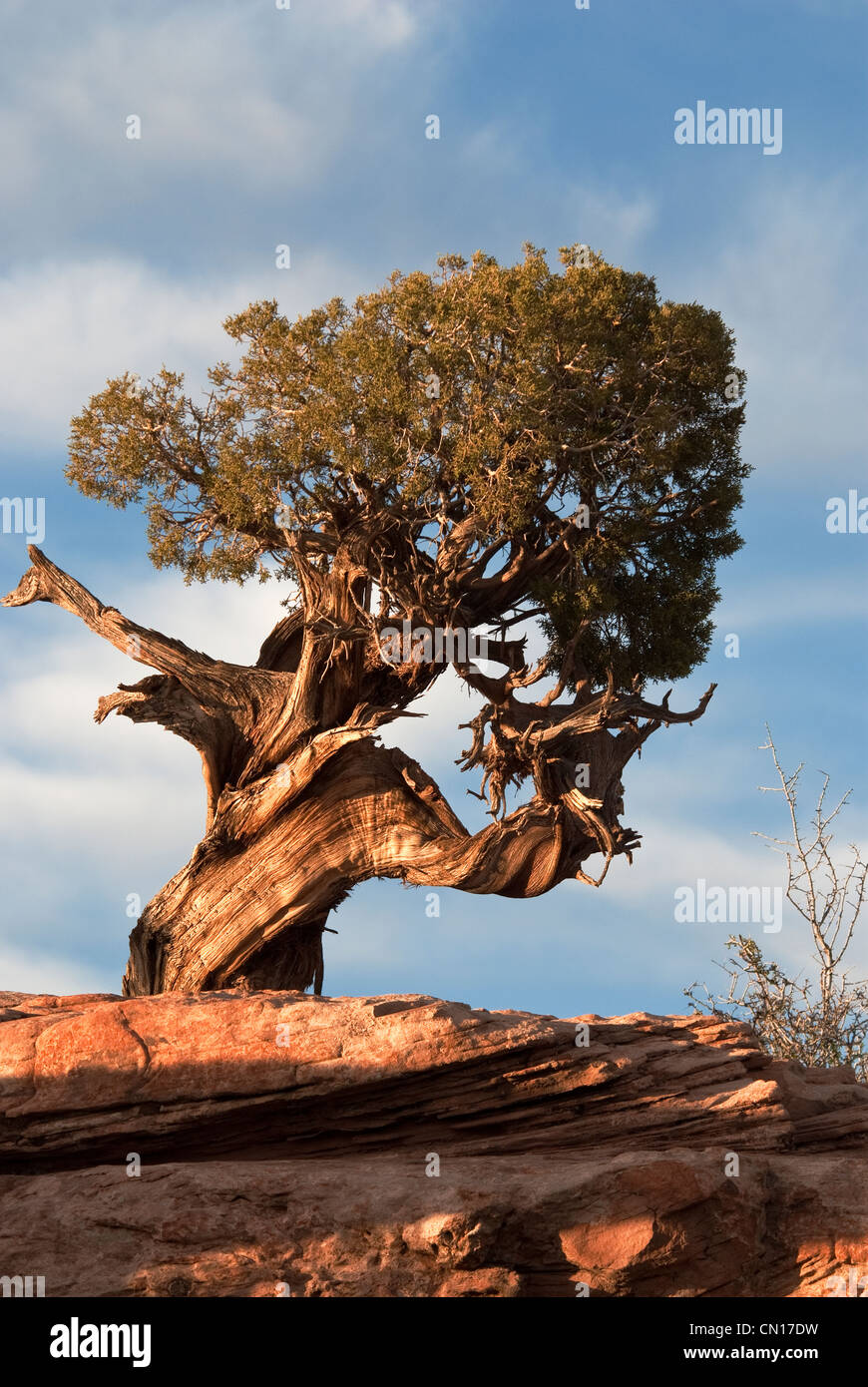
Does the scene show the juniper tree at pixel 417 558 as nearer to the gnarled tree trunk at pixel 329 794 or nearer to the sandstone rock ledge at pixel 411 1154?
the gnarled tree trunk at pixel 329 794

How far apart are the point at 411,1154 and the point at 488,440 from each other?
33.7 ft

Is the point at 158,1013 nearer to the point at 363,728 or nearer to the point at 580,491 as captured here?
the point at 363,728

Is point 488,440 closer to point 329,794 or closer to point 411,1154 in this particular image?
point 329,794

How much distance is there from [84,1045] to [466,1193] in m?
4.15

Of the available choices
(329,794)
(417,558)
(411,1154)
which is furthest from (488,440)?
(411,1154)

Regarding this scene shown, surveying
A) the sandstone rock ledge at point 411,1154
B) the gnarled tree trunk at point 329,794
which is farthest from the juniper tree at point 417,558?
the sandstone rock ledge at point 411,1154

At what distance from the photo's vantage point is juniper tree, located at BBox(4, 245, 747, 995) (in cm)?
1856

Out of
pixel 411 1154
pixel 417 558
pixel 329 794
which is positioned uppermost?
pixel 417 558

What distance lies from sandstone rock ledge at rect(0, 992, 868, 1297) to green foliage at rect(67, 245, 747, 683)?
8798 mm

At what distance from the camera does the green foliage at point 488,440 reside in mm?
18375

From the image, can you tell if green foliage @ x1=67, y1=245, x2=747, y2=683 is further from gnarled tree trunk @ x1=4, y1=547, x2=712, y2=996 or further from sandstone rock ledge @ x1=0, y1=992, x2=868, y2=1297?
sandstone rock ledge @ x1=0, y1=992, x2=868, y2=1297

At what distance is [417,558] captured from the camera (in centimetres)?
2020

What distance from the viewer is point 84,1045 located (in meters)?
12.3

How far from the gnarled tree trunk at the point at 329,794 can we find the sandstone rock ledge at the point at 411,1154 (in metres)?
6.61
